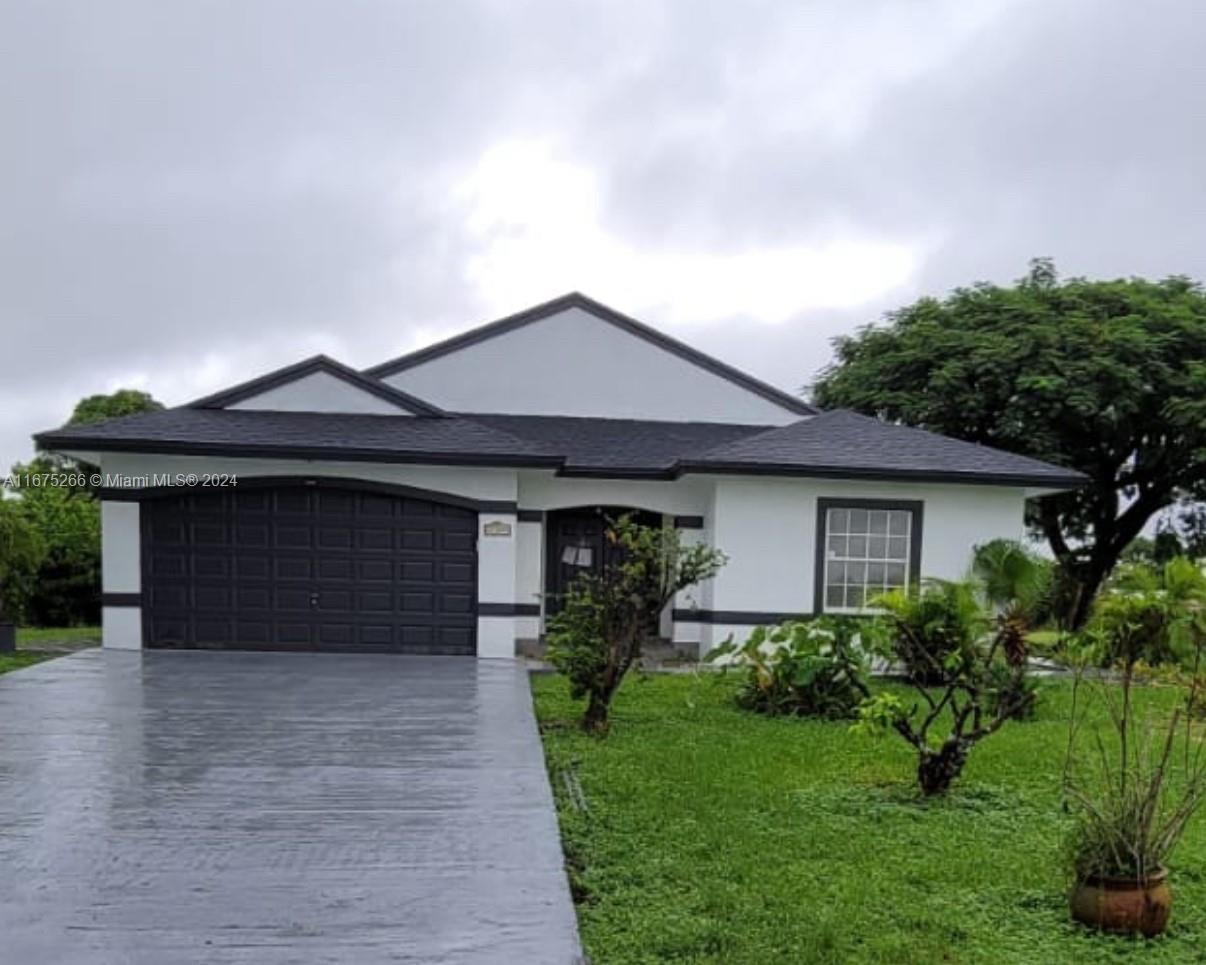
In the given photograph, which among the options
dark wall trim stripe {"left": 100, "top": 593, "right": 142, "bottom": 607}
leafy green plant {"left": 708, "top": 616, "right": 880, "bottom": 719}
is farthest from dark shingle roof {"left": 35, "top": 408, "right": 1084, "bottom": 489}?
leafy green plant {"left": 708, "top": 616, "right": 880, "bottom": 719}

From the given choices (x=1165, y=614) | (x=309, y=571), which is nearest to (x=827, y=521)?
(x=1165, y=614)

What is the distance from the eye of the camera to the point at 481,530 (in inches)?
500

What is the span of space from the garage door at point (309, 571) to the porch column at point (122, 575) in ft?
0.41

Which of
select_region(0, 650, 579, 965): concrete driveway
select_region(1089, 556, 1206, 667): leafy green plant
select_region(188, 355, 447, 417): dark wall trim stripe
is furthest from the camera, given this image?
select_region(188, 355, 447, 417): dark wall trim stripe

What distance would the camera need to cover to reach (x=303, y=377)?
13516 millimetres

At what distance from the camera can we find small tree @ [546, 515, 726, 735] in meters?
8.26

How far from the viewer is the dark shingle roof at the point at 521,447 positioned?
39.6ft

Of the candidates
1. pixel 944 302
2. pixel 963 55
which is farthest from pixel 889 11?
pixel 944 302

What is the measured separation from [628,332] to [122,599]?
8994 millimetres

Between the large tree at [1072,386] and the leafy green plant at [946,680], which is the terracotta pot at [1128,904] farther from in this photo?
the large tree at [1072,386]

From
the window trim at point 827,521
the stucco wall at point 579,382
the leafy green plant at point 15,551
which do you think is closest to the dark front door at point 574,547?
the stucco wall at point 579,382

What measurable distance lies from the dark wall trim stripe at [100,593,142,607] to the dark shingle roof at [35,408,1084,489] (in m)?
1.92

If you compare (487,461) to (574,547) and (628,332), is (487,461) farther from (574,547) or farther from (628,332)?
(628,332)

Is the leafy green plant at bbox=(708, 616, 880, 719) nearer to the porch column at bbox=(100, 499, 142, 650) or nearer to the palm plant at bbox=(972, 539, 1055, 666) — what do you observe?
the palm plant at bbox=(972, 539, 1055, 666)
